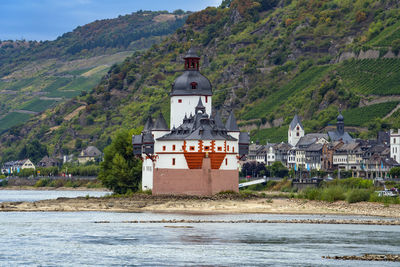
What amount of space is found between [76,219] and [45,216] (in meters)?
4.51

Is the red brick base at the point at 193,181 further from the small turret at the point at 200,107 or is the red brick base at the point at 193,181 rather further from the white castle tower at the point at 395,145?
the white castle tower at the point at 395,145

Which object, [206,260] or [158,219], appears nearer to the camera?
[206,260]

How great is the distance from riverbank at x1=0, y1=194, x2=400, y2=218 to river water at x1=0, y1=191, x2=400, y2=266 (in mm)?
11037

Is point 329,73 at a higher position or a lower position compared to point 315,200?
higher

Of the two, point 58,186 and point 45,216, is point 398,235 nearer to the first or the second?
point 45,216

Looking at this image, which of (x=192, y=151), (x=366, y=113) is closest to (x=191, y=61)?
(x=192, y=151)

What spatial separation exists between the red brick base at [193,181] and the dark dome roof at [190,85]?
30.7 ft

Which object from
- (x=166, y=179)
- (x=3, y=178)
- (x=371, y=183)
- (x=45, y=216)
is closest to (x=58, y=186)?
(x=3, y=178)

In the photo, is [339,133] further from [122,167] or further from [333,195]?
[333,195]

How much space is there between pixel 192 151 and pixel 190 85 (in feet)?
33.4

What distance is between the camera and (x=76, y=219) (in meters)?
73.3

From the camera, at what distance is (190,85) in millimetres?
96750

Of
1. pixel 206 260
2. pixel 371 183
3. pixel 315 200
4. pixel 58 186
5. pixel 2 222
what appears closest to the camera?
pixel 206 260

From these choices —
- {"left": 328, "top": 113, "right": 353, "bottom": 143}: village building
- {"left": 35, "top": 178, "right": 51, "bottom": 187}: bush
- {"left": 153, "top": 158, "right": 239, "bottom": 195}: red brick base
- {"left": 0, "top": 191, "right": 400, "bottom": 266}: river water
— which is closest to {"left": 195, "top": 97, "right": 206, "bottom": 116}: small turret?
{"left": 153, "top": 158, "right": 239, "bottom": 195}: red brick base
